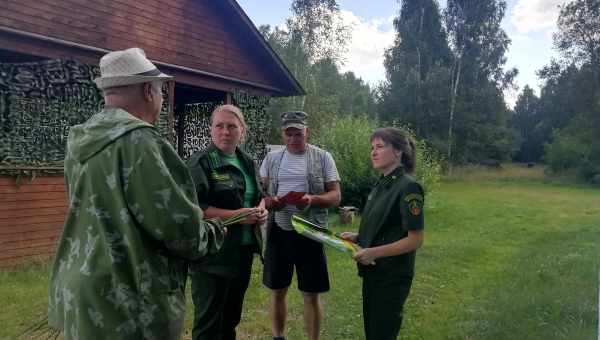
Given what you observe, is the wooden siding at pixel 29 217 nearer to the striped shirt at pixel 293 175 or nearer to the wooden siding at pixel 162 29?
the wooden siding at pixel 162 29

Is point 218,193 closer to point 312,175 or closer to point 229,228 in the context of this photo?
point 229,228

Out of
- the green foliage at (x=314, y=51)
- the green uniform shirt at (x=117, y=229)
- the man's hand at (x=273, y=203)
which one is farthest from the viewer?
→ the green foliage at (x=314, y=51)

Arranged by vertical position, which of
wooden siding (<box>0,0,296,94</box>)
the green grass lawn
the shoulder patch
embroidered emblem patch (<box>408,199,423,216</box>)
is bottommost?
the green grass lawn

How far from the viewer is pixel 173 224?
5.38ft

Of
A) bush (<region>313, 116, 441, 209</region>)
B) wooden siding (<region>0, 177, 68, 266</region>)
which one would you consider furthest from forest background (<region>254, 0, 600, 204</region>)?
wooden siding (<region>0, 177, 68, 266</region>)

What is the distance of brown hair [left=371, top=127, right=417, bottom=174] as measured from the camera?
8.73 feet

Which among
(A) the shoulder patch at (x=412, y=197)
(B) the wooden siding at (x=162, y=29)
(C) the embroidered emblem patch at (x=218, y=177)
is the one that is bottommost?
(A) the shoulder patch at (x=412, y=197)

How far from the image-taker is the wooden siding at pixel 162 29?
6203mm

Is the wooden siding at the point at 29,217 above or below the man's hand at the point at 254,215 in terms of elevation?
below

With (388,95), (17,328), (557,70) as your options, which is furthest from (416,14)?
(17,328)

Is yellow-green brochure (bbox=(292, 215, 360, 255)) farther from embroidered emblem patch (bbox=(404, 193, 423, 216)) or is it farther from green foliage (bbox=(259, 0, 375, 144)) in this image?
green foliage (bbox=(259, 0, 375, 144))

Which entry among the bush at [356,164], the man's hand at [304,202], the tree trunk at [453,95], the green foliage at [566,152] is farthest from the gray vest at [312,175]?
the green foliage at [566,152]

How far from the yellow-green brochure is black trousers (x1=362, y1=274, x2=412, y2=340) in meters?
0.23

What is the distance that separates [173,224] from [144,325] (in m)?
0.39
